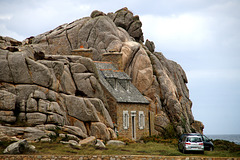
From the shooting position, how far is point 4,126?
29.6 metres

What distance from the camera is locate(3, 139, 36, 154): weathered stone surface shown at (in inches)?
1001

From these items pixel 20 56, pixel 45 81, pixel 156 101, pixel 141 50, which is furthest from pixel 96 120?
pixel 141 50

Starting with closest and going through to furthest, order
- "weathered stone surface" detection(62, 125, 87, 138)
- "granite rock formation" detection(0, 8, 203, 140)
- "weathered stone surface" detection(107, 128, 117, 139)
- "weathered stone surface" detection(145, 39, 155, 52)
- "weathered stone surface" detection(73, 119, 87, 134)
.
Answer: "granite rock formation" detection(0, 8, 203, 140) < "weathered stone surface" detection(62, 125, 87, 138) < "weathered stone surface" detection(73, 119, 87, 134) < "weathered stone surface" detection(107, 128, 117, 139) < "weathered stone surface" detection(145, 39, 155, 52)

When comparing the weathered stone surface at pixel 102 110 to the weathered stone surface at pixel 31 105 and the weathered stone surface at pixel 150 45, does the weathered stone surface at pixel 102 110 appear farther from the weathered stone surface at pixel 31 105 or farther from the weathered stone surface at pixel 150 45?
the weathered stone surface at pixel 150 45

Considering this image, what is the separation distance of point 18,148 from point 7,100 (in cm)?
715

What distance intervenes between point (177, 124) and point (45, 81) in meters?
25.4

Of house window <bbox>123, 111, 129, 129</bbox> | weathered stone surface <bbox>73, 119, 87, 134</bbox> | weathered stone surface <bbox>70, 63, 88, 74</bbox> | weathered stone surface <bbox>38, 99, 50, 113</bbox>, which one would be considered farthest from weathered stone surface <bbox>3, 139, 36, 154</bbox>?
house window <bbox>123, 111, 129, 129</bbox>

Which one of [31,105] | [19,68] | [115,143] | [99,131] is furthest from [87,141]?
[19,68]

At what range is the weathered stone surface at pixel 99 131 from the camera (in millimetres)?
37188

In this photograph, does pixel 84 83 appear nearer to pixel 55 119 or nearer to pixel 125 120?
pixel 55 119

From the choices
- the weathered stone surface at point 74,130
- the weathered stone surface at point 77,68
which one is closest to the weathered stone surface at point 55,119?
the weathered stone surface at point 74,130

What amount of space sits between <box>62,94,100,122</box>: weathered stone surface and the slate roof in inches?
271

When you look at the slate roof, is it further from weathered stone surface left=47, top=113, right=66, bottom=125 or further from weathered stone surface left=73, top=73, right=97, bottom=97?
weathered stone surface left=47, top=113, right=66, bottom=125

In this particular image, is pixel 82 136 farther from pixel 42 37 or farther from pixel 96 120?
pixel 42 37
